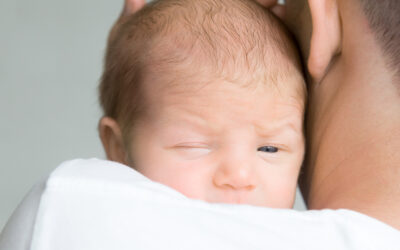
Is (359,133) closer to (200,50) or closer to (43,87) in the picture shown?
(200,50)

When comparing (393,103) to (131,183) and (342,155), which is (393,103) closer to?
(342,155)

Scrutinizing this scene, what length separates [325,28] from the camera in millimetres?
1353

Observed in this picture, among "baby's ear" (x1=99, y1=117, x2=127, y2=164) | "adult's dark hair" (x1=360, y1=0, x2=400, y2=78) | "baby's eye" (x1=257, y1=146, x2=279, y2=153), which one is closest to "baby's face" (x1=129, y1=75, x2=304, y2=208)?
"baby's eye" (x1=257, y1=146, x2=279, y2=153)

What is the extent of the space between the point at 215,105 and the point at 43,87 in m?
2.44

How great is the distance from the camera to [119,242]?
1.02 m

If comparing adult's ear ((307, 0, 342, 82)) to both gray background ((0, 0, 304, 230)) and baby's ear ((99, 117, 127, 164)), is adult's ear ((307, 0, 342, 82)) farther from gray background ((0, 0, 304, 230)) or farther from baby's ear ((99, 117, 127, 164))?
gray background ((0, 0, 304, 230))

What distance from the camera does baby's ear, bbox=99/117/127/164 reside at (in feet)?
5.37

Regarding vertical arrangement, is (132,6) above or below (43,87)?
above

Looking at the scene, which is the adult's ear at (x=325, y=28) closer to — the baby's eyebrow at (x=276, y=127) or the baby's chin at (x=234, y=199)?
the baby's eyebrow at (x=276, y=127)

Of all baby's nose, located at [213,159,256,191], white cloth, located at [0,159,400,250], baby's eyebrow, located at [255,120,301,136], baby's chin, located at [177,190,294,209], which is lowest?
baby's chin, located at [177,190,294,209]

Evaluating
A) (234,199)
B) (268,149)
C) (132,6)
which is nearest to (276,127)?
(268,149)

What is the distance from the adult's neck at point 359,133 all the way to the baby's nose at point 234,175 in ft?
0.39

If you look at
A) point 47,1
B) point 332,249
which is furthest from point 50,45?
point 332,249

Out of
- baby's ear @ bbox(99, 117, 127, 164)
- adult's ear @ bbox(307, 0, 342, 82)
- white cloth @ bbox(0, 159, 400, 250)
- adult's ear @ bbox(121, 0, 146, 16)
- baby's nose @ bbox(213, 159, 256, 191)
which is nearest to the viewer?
white cloth @ bbox(0, 159, 400, 250)
